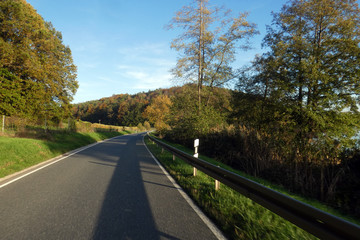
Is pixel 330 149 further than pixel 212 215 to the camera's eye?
Yes

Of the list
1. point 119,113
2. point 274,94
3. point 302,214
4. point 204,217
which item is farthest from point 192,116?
point 119,113

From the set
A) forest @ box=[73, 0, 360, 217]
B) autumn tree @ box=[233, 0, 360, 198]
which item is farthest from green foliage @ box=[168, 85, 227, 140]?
autumn tree @ box=[233, 0, 360, 198]

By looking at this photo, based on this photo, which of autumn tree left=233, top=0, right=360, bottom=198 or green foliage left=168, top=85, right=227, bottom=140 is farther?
green foliage left=168, top=85, right=227, bottom=140

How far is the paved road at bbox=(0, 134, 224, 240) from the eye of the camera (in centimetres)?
302

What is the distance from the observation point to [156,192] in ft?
16.6

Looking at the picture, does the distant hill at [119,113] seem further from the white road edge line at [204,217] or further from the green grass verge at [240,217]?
the green grass verge at [240,217]

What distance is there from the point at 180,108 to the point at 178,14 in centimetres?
794

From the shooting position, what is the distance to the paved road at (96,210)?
302 centimetres

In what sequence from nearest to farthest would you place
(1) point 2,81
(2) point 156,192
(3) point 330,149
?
(2) point 156,192
(3) point 330,149
(1) point 2,81

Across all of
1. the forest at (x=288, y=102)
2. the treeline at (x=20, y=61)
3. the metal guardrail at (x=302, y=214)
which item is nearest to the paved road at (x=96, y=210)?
the metal guardrail at (x=302, y=214)

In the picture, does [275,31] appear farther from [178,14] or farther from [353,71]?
[178,14]

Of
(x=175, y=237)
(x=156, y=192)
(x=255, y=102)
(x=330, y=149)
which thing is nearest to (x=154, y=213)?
(x=175, y=237)

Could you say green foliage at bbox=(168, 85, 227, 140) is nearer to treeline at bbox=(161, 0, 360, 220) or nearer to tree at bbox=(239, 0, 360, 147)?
treeline at bbox=(161, 0, 360, 220)

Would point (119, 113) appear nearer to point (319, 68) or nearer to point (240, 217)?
point (319, 68)
